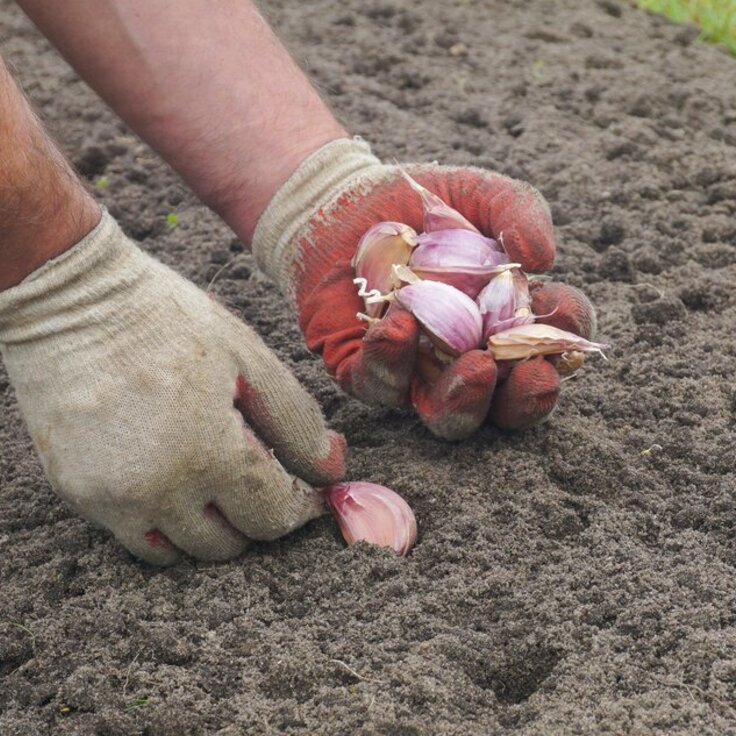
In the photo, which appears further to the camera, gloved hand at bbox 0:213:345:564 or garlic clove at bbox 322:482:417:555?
garlic clove at bbox 322:482:417:555

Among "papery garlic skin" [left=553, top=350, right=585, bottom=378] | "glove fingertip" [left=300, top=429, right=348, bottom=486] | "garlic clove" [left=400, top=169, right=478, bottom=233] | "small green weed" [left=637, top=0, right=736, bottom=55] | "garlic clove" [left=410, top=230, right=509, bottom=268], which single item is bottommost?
"small green weed" [left=637, top=0, right=736, bottom=55]

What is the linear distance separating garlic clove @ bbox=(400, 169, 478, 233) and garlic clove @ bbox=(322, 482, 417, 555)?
0.52 m

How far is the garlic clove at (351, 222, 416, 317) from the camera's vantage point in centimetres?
234

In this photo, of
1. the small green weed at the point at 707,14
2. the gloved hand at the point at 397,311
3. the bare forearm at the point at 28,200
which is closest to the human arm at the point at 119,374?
the bare forearm at the point at 28,200

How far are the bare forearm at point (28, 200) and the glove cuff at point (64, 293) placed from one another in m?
0.02

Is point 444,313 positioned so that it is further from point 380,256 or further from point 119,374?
point 119,374

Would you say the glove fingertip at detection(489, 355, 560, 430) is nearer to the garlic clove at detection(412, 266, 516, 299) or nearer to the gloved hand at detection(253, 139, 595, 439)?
the gloved hand at detection(253, 139, 595, 439)

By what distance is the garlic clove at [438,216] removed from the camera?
236cm

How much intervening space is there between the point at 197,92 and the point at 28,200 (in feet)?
2.11

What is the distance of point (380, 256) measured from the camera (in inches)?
92.9

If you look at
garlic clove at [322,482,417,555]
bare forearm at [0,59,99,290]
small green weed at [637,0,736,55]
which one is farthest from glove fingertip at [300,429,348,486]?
small green weed at [637,0,736,55]

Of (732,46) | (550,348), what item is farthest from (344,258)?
(732,46)

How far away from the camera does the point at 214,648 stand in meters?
1.97

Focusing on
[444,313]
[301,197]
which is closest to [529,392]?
[444,313]
